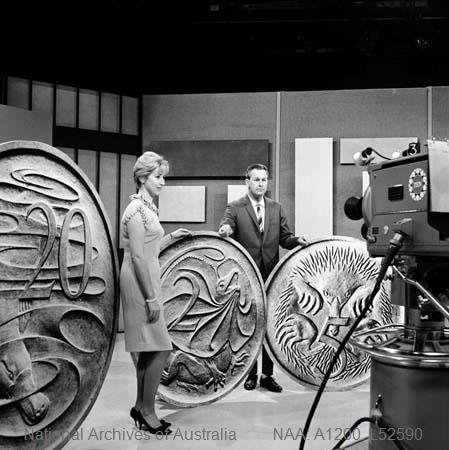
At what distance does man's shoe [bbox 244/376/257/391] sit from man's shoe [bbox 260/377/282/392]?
5 cm

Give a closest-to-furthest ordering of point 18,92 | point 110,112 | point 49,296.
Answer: point 49,296 → point 18,92 → point 110,112

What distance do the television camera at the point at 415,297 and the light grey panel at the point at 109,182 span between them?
483 centimetres

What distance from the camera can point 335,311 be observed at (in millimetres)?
3658

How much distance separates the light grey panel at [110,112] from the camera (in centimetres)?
620

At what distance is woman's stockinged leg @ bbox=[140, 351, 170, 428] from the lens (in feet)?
9.70

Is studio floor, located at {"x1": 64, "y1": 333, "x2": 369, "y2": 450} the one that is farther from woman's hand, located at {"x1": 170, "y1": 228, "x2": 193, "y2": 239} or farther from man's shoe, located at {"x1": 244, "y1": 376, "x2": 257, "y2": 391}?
woman's hand, located at {"x1": 170, "y1": 228, "x2": 193, "y2": 239}

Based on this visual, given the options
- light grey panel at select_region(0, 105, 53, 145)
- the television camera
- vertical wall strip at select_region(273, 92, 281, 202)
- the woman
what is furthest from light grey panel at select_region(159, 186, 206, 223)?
the television camera

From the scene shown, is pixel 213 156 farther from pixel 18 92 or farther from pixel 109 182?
pixel 18 92

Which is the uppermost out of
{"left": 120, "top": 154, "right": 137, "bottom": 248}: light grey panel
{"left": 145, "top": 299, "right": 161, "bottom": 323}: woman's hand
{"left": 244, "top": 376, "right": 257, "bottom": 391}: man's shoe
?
{"left": 120, "top": 154, "right": 137, "bottom": 248}: light grey panel

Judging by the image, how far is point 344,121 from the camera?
5965 mm

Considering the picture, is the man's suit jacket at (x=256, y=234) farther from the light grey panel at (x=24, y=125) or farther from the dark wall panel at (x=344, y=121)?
the light grey panel at (x=24, y=125)

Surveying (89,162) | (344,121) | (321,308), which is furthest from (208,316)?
(344,121)

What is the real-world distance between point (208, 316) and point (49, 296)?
1.59m

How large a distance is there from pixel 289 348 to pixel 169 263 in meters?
0.98
